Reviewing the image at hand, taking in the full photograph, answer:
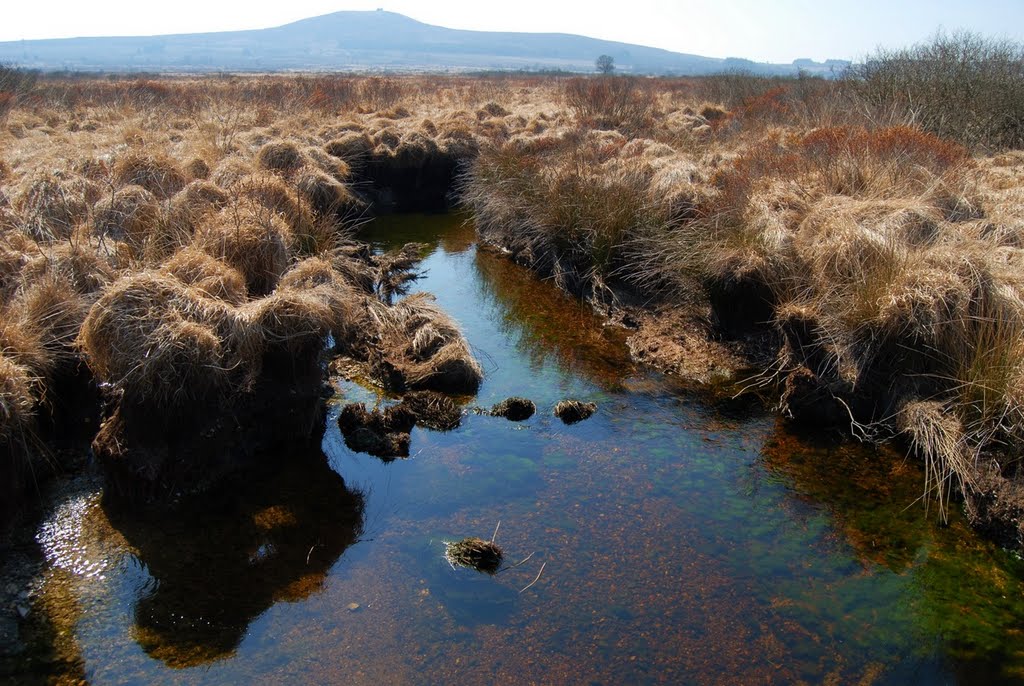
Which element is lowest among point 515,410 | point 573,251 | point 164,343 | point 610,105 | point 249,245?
point 515,410

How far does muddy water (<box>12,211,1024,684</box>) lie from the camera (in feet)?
14.0

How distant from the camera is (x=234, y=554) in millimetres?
5094

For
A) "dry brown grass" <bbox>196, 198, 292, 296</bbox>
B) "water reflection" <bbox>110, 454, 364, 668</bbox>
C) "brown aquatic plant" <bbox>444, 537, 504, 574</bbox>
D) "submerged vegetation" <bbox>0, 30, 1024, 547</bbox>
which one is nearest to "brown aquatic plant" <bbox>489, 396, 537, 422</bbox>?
"submerged vegetation" <bbox>0, 30, 1024, 547</bbox>

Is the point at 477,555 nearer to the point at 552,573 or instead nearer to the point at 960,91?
the point at 552,573

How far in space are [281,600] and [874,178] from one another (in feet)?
27.0

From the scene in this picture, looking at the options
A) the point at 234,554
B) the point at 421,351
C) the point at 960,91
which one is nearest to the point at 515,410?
the point at 421,351

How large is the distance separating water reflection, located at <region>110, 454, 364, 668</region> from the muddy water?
0.6 inches

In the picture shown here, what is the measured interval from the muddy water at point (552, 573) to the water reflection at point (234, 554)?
0.05ft

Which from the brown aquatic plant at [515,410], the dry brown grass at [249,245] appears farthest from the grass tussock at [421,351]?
the dry brown grass at [249,245]

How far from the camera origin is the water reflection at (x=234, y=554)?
14.5 ft

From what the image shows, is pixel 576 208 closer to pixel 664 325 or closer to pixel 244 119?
pixel 664 325

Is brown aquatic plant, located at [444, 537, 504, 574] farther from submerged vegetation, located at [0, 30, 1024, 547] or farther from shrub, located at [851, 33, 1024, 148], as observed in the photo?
shrub, located at [851, 33, 1024, 148]

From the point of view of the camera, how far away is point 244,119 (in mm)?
17781

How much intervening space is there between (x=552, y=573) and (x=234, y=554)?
214cm
